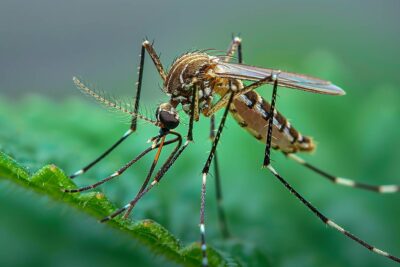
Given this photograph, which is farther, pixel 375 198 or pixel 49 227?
pixel 375 198

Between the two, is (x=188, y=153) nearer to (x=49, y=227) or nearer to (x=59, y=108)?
(x=59, y=108)

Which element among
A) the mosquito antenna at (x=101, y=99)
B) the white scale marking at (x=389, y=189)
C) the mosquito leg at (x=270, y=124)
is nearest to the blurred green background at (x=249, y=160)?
the mosquito antenna at (x=101, y=99)

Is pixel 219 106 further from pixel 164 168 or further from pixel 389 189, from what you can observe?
pixel 389 189

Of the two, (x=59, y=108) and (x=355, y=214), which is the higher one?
(x=59, y=108)

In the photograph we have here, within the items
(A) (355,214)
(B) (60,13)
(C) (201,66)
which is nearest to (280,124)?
(C) (201,66)

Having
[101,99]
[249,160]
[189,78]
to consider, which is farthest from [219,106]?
[249,160]

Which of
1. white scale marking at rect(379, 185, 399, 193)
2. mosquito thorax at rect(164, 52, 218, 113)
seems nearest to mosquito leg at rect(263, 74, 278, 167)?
mosquito thorax at rect(164, 52, 218, 113)
